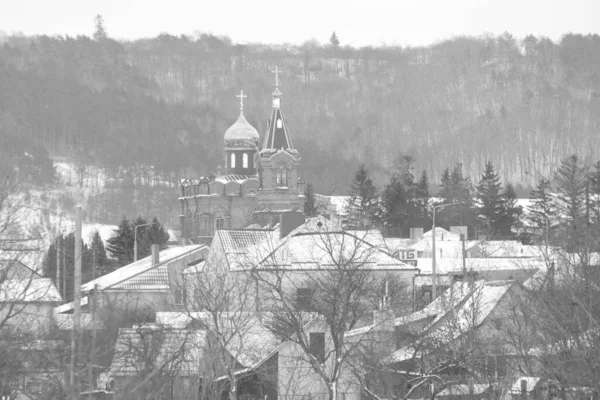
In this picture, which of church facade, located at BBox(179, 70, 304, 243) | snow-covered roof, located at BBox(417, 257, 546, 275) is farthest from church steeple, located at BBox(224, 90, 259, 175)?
snow-covered roof, located at BBox(417, 257, 546, 275)

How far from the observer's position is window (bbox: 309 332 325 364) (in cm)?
3950

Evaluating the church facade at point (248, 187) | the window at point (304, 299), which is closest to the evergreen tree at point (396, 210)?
the church facade at point (248, 187)

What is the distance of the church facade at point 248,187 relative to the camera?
115 metres

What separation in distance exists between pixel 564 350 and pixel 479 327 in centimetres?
1236

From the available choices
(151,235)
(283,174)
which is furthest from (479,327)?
(283,174)

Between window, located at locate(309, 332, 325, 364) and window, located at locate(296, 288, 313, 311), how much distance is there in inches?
36.8

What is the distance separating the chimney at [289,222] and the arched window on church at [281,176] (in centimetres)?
5194

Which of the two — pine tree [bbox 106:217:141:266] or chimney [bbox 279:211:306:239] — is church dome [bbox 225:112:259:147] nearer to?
pine tree [bbox 106:217:141:266]

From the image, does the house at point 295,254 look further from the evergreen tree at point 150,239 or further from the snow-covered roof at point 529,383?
the evergreen tree at point 150,239

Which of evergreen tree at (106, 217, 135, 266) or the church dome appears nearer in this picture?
evergreen tree at (106, 217, 135, 266)

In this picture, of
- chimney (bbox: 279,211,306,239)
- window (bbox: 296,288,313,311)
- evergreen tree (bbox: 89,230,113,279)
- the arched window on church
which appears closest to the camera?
window (bbox: 296,288,313,311)

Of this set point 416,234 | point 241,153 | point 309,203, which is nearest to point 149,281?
point 416,234

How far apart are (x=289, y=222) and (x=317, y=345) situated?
23.1m

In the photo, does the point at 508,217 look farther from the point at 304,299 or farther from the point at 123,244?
the point at 304,299
